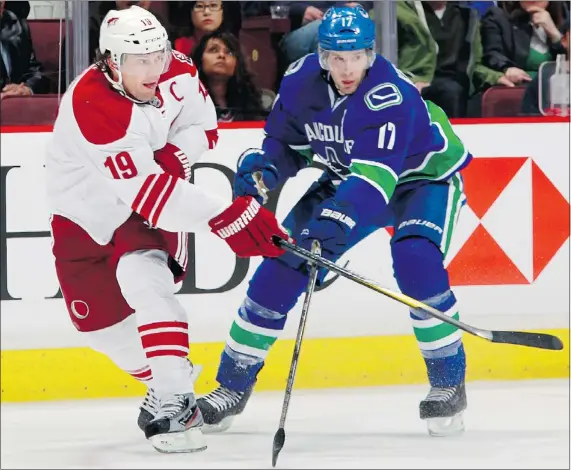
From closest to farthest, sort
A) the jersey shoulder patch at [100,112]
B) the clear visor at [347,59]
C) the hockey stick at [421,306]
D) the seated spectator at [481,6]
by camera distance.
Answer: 1. the jersey shoulder patch at [100,112]
2. the hockey stick at [421,306]
3. the clear visor at [347,59]
4. the seated spectator at [481,6]

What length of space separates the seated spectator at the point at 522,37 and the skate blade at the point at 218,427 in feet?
5.26

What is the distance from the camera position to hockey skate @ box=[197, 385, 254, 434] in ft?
12.5

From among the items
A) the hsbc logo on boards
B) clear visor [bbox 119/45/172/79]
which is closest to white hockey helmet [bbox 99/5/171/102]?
clear visor [bbox 119/45/172/79]

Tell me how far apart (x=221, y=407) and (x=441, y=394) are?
57 centimetres

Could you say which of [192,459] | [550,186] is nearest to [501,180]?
[550,186]

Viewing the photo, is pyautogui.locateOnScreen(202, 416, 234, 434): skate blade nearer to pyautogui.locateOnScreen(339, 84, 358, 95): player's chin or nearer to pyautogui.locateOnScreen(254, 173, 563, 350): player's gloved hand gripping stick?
pyautogui.locateOnScreen(254, 173, 563, 350): player's gloved hand gripping stick

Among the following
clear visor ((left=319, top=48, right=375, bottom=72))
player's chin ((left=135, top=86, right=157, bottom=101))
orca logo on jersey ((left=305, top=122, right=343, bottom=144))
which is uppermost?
clear visor ((left=319, top=48, right=375, bottom=72))

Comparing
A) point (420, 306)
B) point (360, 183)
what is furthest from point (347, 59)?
point (420, 306)

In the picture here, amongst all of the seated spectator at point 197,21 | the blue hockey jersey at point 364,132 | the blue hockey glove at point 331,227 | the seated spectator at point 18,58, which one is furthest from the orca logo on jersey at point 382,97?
the seated spectator at point 18,58

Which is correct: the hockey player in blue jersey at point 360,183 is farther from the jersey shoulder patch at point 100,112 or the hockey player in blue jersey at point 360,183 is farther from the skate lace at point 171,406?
the jersey shoulder patch at point 100,112

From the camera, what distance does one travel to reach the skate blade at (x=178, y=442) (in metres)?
3.46

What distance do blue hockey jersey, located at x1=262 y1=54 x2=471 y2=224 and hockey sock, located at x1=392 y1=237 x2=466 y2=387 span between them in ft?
0.67

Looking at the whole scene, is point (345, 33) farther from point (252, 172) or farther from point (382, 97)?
point (252, 172)

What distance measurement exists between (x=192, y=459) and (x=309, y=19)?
1.66 m
